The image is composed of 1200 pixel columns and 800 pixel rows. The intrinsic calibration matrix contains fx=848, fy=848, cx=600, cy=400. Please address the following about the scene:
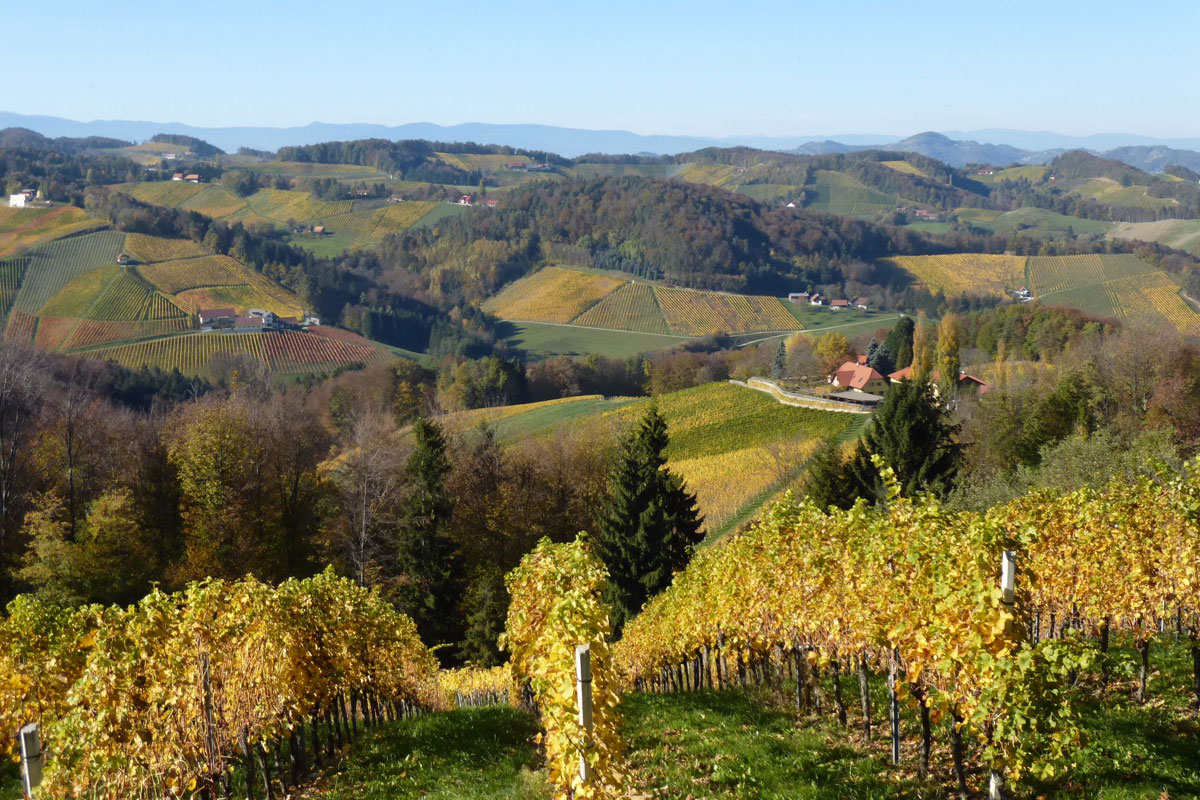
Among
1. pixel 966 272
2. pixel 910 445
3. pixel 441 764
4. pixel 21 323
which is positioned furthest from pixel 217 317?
pixel 966 272

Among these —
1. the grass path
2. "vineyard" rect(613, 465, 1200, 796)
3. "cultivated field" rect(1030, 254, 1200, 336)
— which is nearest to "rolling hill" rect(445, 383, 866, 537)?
"vineyard" rect(613, 465, 1200, 796)

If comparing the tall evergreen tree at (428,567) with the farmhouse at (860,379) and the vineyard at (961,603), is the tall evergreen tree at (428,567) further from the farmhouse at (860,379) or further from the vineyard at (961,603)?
the farmhouse at (860,379)

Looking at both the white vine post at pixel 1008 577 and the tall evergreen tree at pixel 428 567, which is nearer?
the white vine post at pixel 1008 577

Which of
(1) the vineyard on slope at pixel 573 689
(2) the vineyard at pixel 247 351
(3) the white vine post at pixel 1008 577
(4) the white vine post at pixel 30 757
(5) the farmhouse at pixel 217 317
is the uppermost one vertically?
(3) the white vine post at pixel 1008 577

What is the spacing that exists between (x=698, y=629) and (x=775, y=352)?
81445 millimetres

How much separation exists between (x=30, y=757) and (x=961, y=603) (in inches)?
325

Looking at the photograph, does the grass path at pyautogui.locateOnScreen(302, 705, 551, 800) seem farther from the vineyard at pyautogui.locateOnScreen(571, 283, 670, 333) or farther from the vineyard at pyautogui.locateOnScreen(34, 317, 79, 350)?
the vineyard at pyautogui.locateOnScreen(571, 283, 670, 333)

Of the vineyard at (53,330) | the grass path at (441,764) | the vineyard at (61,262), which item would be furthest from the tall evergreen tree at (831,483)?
the vineyard at (61,262)

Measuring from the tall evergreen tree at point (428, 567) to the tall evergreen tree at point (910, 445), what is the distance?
676 inches

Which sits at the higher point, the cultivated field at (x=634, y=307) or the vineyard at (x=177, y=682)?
the vineyard at (x=177, y=682)

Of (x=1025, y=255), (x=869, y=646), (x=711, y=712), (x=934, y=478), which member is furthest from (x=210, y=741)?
(x=1025, y=255)

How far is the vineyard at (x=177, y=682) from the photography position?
30.4 feet

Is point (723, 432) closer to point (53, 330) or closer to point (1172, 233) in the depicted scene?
point (53, 330)

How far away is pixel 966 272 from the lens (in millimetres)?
164875
